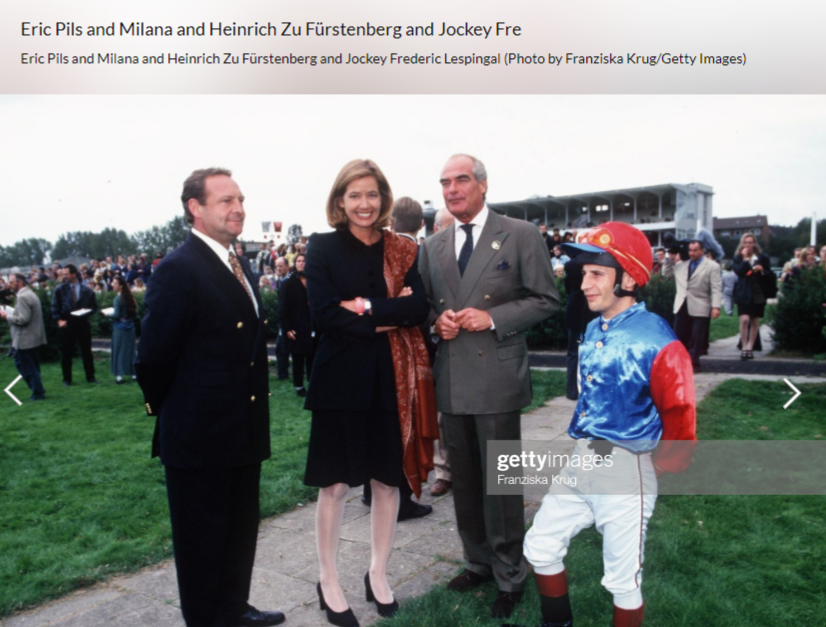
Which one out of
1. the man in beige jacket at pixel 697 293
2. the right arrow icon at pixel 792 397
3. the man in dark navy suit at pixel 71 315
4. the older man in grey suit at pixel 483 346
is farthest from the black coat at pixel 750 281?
the man in dark navy suit at pixel 71 315

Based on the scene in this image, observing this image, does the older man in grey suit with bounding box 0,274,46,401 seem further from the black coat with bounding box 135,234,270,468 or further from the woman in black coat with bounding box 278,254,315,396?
the black coat with bounding box 135,234,270,468

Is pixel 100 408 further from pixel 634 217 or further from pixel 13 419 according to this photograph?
pixel 634 217

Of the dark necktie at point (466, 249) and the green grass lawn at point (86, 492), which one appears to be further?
the green grass lawn at point (86, 492)

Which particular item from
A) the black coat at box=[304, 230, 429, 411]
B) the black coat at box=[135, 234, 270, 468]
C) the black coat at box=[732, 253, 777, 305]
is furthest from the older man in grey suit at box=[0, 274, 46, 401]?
the black coat at box=[732, 253, 777, 305]

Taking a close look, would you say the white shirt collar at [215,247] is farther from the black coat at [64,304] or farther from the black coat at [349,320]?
the black coat at [64,304]

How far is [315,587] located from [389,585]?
13.4 inches

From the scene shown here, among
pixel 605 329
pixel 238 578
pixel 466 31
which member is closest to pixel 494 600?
pixel 238 578

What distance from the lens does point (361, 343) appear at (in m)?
2.73

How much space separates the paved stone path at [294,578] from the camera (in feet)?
9.37

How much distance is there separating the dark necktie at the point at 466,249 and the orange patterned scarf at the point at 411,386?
0.25 metres

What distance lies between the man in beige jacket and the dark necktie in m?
6.00

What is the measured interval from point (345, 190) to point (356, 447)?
104 centimetres

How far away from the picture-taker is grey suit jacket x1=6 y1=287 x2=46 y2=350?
29.2ft

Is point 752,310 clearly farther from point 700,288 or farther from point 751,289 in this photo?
point 700,288
